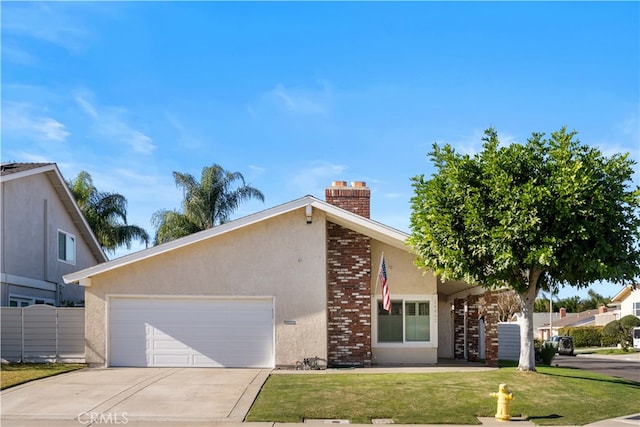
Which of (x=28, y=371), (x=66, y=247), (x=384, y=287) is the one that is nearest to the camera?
(x=28, y=371)

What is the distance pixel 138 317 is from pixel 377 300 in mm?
7433

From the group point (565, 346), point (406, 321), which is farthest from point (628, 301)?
point (406, 321)

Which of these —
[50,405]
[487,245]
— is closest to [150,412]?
[50,405]

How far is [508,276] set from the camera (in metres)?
17.9

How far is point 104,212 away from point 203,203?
18.2 feet

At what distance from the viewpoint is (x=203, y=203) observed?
131 feet

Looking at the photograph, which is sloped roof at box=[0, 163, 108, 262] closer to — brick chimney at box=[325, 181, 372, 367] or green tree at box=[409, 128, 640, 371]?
brick chimney at box=[325, 181, 372, 367]

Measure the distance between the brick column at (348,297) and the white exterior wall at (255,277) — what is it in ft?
2.57

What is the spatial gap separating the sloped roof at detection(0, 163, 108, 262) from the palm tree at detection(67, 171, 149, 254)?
767 centimetres

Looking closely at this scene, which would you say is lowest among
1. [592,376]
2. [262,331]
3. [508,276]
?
[592,376]

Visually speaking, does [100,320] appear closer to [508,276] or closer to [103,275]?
[103,275]

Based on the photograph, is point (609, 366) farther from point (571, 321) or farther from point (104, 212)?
point (571, 321)

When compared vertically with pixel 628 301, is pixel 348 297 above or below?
above

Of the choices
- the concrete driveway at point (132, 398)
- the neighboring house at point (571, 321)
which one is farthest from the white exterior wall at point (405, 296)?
the neighboring house at point (571, 321)
